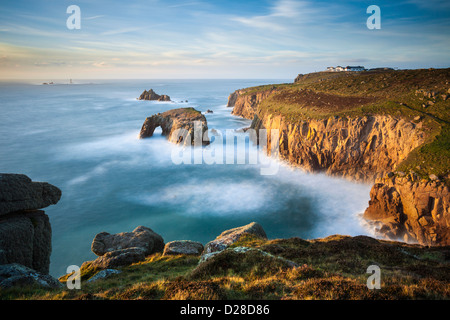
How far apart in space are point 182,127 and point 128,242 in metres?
49.4

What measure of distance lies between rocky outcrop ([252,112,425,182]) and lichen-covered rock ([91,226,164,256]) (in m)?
32.4

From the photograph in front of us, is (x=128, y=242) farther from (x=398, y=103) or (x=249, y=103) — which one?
(x=249, y=103)

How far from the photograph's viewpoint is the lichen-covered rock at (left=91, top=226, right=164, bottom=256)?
2356 cm

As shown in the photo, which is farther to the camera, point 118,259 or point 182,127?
point 182,127

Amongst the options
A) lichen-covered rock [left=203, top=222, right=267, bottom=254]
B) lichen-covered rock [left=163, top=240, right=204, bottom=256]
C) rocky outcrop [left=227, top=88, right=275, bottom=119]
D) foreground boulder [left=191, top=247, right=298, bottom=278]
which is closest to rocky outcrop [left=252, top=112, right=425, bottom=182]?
lichen-covered rock [left=203, top=222, right=267, bottom=254]

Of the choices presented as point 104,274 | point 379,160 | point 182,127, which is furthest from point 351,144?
point 182,127

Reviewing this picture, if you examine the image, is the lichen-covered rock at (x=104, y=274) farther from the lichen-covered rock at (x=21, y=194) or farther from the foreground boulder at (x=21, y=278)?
the lichen-covered rock at (x=21, y=194)

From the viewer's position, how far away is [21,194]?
17516 millimetres

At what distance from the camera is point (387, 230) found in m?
28.5

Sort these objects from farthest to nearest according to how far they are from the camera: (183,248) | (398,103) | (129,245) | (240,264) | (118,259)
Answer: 1. (398,103)
2. (129,245)
3. (183,248)
4. (118,259)
5. (240,264)

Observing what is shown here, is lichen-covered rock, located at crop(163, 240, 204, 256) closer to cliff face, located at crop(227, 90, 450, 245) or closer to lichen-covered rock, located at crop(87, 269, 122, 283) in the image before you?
lichen-covered rock, located at crop(87, 269, 122, 283)
